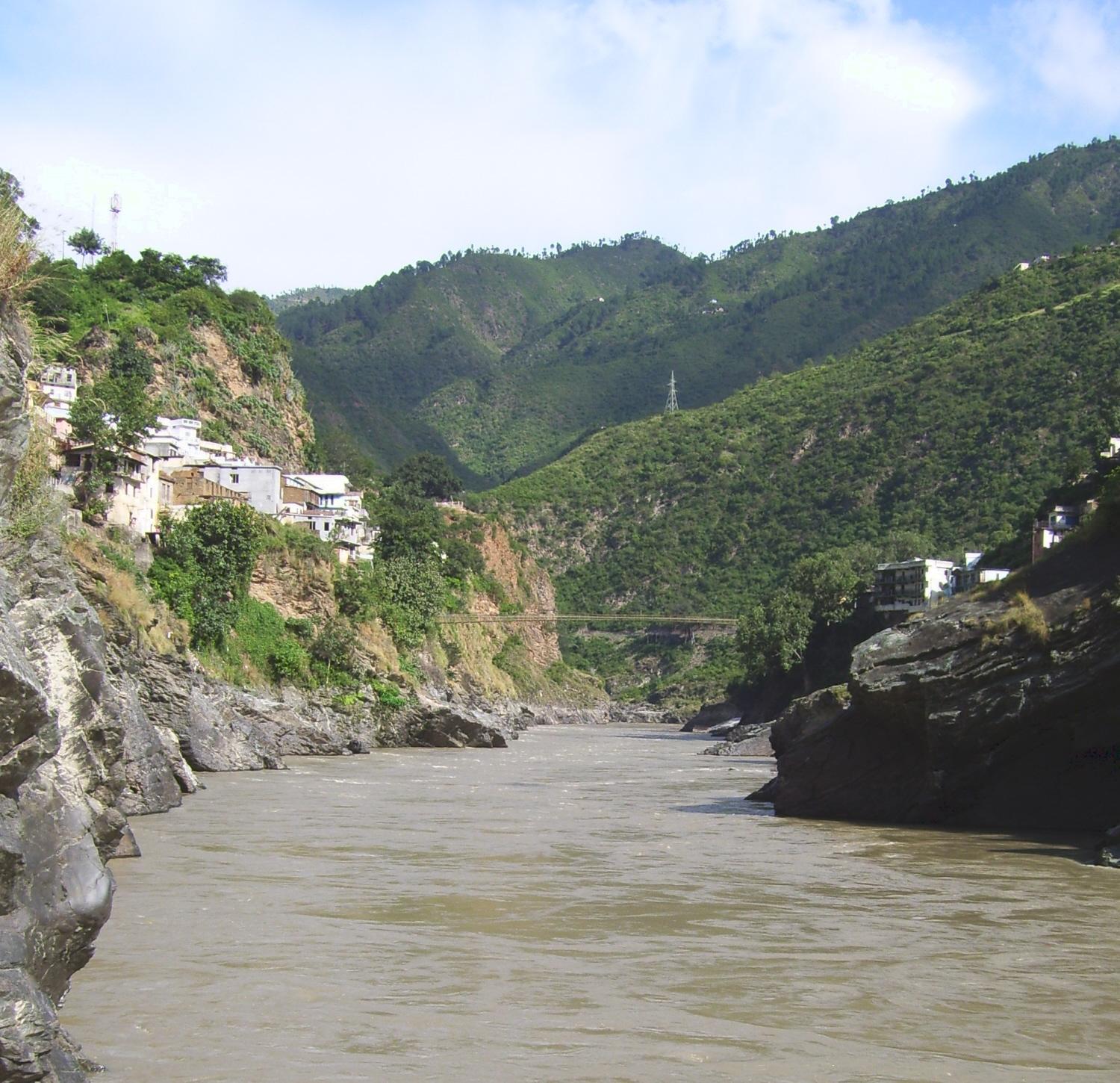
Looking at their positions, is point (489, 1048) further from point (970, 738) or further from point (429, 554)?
point (429, 554)

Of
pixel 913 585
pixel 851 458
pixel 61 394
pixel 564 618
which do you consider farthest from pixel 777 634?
pixel 851 458

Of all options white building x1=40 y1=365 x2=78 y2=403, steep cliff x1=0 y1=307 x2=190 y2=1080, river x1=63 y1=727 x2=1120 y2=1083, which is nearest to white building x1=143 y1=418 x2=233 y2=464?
white building x1=40 y1=365 x2=78 y2=403

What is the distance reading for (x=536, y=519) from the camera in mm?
156375

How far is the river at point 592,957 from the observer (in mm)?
11305

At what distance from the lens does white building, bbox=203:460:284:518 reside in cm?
7381

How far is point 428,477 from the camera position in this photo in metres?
128

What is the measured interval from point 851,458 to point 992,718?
105157 mm

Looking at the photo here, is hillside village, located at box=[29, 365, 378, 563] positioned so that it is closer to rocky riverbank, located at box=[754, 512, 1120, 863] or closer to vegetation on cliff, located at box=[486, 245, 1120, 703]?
rocky riverbank, located at box=[754, 512, 1120, 863]

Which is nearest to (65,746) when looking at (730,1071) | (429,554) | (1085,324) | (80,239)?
(730,1071)

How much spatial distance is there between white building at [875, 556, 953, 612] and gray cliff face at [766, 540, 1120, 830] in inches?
2069

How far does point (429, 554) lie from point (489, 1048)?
280 feet

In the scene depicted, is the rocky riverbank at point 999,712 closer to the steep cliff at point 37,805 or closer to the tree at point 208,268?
the steep cliff at point 37,805

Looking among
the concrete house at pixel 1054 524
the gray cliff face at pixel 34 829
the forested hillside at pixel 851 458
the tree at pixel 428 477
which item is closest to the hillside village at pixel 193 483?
the tree at pixel 428 477

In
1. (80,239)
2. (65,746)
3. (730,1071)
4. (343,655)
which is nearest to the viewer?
(730,1071)
